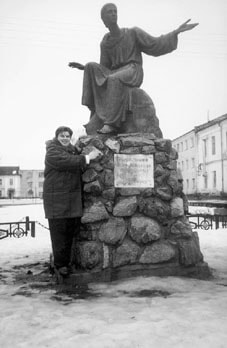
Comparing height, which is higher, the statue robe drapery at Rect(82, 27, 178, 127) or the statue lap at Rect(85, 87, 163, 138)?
→ the statue robe drapery at Rect(82, 27, 178, 127)

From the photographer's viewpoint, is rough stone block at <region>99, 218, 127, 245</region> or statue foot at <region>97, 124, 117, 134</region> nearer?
rough stone block at <region>99, 218, 127, 245</region>

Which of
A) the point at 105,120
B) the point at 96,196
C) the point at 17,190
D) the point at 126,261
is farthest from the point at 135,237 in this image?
the point at 17,190

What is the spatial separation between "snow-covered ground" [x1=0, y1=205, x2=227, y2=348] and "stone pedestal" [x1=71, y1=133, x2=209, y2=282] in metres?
0.26

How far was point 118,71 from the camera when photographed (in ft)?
17.4

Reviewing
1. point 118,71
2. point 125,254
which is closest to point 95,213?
point 125,254

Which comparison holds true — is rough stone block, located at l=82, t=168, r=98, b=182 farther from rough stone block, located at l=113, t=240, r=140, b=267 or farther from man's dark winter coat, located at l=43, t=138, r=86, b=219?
rough stone block, located at l=113, t=240, r=140, b=267

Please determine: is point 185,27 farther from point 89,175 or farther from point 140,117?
point 89,175

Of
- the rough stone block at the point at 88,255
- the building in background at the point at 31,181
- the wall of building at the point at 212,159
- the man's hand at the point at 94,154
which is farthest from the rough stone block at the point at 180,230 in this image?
the building in background at the point at 31,181

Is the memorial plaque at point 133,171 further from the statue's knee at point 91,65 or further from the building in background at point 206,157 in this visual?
the building in background at point 206,157

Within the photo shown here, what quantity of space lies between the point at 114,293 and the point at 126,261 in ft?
2.37

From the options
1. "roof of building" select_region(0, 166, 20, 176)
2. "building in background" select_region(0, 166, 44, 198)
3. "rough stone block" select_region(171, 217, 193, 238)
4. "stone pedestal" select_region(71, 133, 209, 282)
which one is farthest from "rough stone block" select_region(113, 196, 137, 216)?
"roof of building" select_region(0, 166, 20, 176)

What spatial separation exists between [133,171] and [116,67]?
1785 mm

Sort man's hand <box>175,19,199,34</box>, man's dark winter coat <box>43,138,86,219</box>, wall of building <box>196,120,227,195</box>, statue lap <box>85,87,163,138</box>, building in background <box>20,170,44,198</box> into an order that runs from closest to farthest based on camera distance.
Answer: man's dark winter coat <box>43,138,86,219</box> < man's hand <box>175,19,199,34</box> < statue lap <box>85,87,163,138</box> < wall of building <box>196,120,227,195</box> < building in background <box>20,170,44,198</box>

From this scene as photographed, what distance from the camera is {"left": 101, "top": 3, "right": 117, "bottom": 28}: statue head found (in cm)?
510
